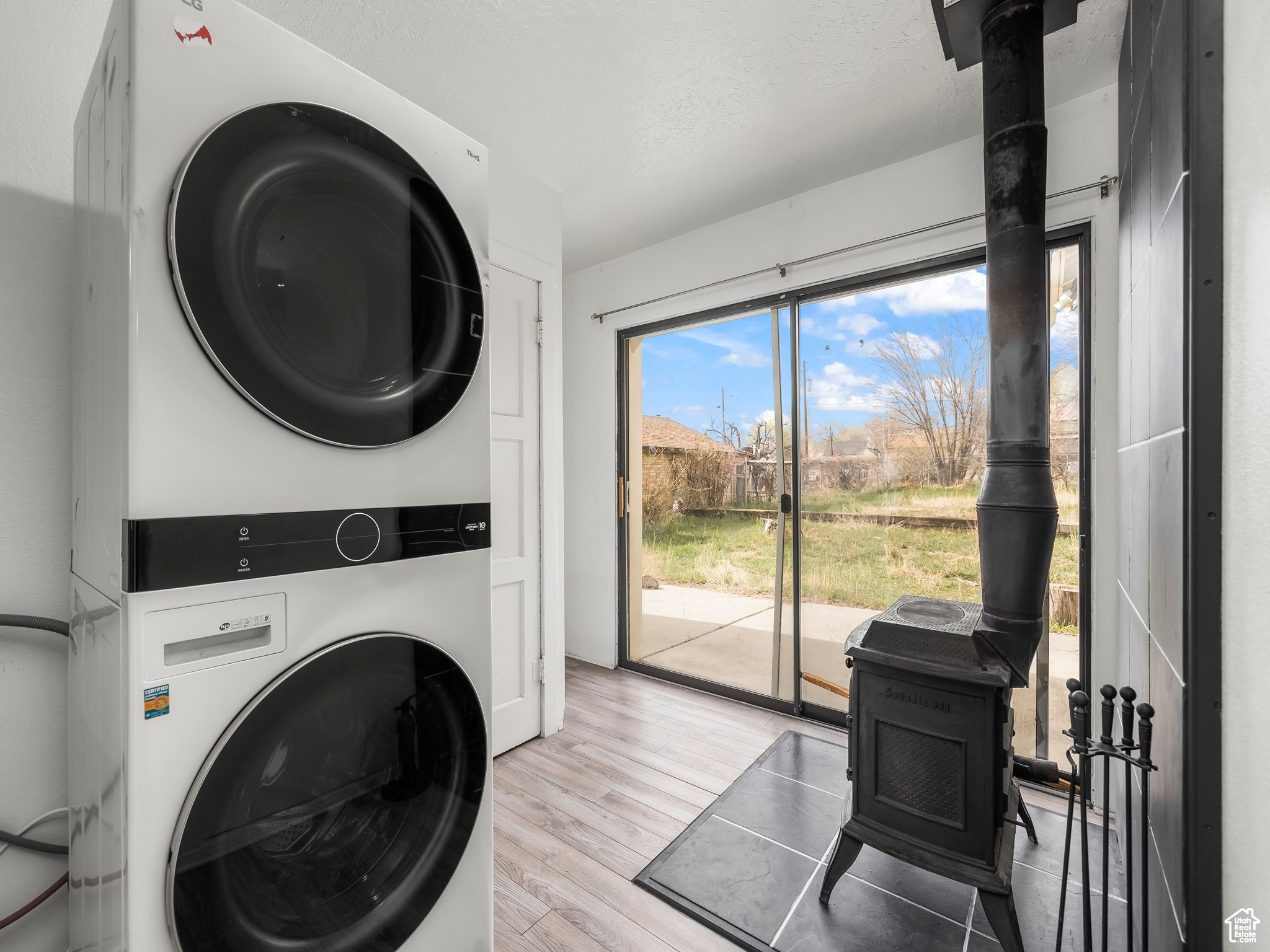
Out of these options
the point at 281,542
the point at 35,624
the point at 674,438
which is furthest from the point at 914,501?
the point at 35,624

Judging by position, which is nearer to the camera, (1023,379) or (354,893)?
(354,893)

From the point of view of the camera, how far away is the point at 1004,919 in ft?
4.60

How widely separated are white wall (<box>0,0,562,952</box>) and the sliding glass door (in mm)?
2547

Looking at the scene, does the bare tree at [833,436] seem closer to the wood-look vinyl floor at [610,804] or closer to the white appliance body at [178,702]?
the wood-look vinyl floor at [610,804]

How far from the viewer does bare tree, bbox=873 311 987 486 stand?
2.38 m

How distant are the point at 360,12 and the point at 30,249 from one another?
108 cm

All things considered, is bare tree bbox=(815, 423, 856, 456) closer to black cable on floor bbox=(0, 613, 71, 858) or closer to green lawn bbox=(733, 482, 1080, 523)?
green lawn bbox=(733, 482, 1080, 523)

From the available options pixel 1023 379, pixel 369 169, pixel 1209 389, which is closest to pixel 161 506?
pixel 369 169

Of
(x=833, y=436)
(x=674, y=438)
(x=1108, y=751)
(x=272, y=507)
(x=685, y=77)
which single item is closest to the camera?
(x=272, y=507)

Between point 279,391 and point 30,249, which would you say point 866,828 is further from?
point 30,249

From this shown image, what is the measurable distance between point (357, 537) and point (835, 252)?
8.01 feet

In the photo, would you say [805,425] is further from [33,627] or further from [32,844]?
[32,844]

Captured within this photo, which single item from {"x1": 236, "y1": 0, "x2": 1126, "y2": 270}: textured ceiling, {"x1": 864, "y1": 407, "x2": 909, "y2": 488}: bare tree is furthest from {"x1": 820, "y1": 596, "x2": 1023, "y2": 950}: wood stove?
{"x1": 236, "y1": 0, "x2": 1126, "y2": 270}: textured ceiling

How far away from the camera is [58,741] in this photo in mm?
1257
